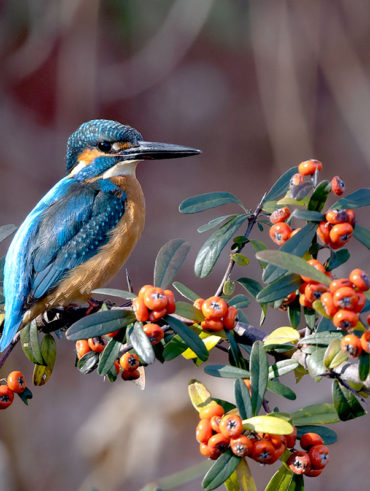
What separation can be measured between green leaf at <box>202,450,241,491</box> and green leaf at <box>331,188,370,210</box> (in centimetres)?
43

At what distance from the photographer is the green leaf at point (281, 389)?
1170 millimetres

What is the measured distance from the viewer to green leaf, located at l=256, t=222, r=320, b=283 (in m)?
1.13

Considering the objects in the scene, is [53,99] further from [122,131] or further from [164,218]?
[122,131]

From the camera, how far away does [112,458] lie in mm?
3475

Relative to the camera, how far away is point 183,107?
5336mm

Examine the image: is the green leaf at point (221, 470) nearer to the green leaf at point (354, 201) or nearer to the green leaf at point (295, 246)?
the green leaf at point (295, 246)

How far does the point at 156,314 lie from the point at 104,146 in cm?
122

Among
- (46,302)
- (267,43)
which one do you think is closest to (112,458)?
(46,302)

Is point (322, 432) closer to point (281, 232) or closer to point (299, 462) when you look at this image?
point (299, 462)

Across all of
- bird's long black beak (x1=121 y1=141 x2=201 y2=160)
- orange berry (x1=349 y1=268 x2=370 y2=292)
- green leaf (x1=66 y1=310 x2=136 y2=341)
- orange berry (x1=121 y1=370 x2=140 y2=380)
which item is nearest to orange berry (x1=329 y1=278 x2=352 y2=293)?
orange berry (x1=349 y1=268 x2=370 y2=292)

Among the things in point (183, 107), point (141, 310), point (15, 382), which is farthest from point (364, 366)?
point (183, 107)

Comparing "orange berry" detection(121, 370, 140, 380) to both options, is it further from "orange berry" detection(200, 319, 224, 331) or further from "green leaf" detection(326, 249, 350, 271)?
"green leaf" detection(326, 249, 350, 271)

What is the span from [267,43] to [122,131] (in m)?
2.97

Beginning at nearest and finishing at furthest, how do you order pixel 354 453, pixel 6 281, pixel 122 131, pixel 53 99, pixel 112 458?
pixel 6 281 < pixel 122 131 < pixel 112 458 < pixel 354 453 < pixel 53 99
